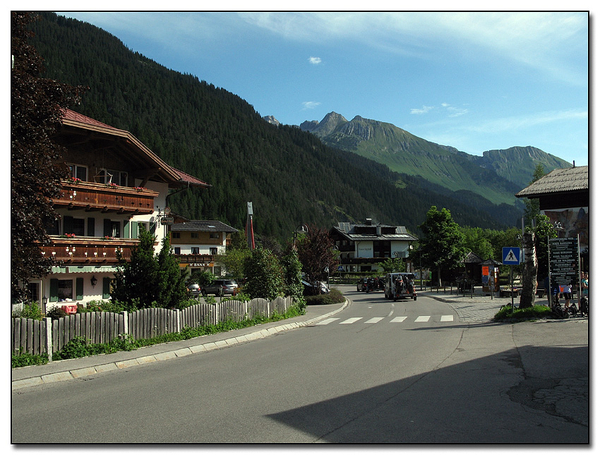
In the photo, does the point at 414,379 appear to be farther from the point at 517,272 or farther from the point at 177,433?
the point at 517,272

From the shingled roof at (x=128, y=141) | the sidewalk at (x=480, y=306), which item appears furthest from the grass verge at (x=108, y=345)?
the shingled roof at (x=128, y=141)

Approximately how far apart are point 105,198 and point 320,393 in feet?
72.8

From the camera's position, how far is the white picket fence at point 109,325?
11547 mm

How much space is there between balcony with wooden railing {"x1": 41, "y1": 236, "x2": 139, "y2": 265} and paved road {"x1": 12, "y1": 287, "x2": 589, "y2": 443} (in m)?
13.0

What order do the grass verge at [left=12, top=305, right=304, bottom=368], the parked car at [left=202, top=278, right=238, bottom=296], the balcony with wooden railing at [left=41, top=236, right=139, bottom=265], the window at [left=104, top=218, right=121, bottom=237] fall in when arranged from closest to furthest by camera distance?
the grass verge at [left=12, top=305, right=304, bottom=368] → the balcony with wooden railing at [left=41, top=236, right=139, bottom=265] → the window at [left=104, top=218, right=121, bottom=237] → the parked car at [left=202, top=278, right=238, bottom=296]

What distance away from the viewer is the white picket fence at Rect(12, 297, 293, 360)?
37.9 feet

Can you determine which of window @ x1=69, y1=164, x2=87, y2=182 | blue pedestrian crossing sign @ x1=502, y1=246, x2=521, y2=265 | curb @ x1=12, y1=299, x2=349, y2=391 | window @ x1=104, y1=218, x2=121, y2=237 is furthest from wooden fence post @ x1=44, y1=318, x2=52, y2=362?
window @ x1=104, y1=218, x2=121, y2=237

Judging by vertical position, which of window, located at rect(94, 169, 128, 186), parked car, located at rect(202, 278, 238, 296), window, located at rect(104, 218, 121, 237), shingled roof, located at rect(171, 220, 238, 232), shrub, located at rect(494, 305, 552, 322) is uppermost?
window, located at rect(94, 169, 128, 186)

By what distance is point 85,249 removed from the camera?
2622cm

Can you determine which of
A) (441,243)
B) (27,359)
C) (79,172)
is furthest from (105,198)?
(441,243)

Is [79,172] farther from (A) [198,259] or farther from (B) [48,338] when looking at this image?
(A) [198,259]

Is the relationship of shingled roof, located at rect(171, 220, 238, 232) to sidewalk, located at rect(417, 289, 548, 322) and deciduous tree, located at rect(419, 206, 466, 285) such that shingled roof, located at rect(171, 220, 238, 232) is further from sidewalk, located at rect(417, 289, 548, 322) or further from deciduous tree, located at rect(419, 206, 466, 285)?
sidewalk, located at rect(417, 289, 548, 322)

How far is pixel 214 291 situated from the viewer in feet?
174

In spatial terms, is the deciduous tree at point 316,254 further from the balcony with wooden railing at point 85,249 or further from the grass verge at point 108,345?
the grass verge at point 108,345
